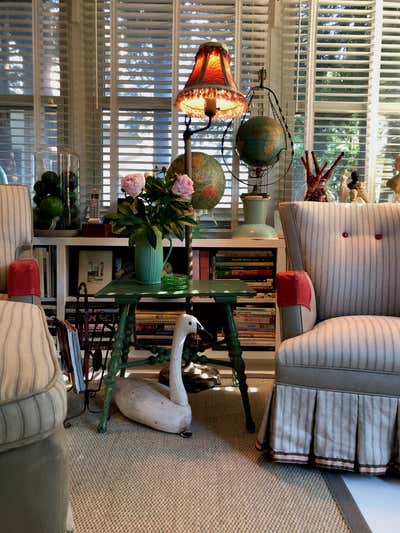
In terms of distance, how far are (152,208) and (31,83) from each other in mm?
1590

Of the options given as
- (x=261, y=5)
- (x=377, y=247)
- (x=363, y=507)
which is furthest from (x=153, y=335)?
(x=261, y=5)

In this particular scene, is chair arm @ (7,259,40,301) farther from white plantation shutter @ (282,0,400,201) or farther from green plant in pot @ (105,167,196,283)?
white plantation shutter @ (282,0,400,201)

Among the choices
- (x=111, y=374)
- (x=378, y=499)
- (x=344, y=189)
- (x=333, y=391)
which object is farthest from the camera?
(x=344, y=189)

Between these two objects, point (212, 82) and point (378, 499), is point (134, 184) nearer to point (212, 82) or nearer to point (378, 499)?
point (212, 82)

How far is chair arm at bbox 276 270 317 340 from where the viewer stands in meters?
1.56

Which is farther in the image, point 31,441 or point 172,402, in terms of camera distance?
point 172,402

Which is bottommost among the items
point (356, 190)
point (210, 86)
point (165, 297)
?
point (165, 297)

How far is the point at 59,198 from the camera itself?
8.29ft

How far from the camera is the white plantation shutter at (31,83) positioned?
2719 millimetres

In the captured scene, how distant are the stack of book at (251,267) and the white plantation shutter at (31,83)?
1226mm

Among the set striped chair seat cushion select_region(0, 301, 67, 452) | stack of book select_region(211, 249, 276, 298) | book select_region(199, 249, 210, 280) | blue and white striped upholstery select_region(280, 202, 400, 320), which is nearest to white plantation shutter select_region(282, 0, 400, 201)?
stack of book select_region(211, 249, 276, 298)

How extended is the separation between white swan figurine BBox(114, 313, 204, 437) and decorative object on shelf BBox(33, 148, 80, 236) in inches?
44.0

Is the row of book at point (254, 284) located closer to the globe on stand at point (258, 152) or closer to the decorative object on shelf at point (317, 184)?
the globe on stand at point (258, 152)

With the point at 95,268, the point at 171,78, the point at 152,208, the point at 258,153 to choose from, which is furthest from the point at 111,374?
the point at 171,78
